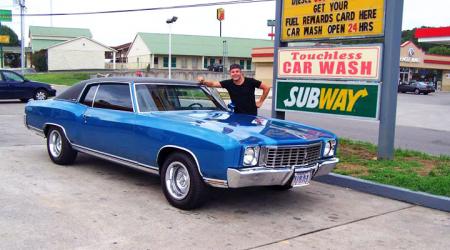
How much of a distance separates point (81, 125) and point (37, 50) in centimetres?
7420

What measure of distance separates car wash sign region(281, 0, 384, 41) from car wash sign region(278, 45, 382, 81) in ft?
0.99

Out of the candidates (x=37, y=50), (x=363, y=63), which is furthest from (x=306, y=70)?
(x=37, y=50)

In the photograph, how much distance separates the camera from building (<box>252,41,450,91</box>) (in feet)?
169

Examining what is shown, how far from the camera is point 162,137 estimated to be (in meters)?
5.67

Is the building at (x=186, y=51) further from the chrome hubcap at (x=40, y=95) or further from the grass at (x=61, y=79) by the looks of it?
the chrome hubcap at (x=40, y=95)

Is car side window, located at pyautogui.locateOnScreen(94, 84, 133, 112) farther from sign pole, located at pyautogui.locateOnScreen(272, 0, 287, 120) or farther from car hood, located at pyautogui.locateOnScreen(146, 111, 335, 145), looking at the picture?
sign pole, located at pyautogui.locateOnScreen(272, 0, 287, 120)

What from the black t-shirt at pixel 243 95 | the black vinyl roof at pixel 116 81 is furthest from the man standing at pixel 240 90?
the black vinyl roof at pixel 116 81

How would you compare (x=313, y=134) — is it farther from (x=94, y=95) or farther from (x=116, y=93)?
(x=94, y=95)

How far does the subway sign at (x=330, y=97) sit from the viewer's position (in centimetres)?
836

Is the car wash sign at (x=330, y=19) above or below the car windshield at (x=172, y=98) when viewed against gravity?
above

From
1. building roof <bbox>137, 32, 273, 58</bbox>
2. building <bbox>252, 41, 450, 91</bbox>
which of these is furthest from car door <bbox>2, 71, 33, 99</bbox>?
building roof <bbox>137, 32, 273, 58</bbox>

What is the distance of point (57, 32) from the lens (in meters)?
77.4

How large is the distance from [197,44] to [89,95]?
64.8 metres

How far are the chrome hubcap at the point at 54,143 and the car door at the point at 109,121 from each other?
2.69 ft
